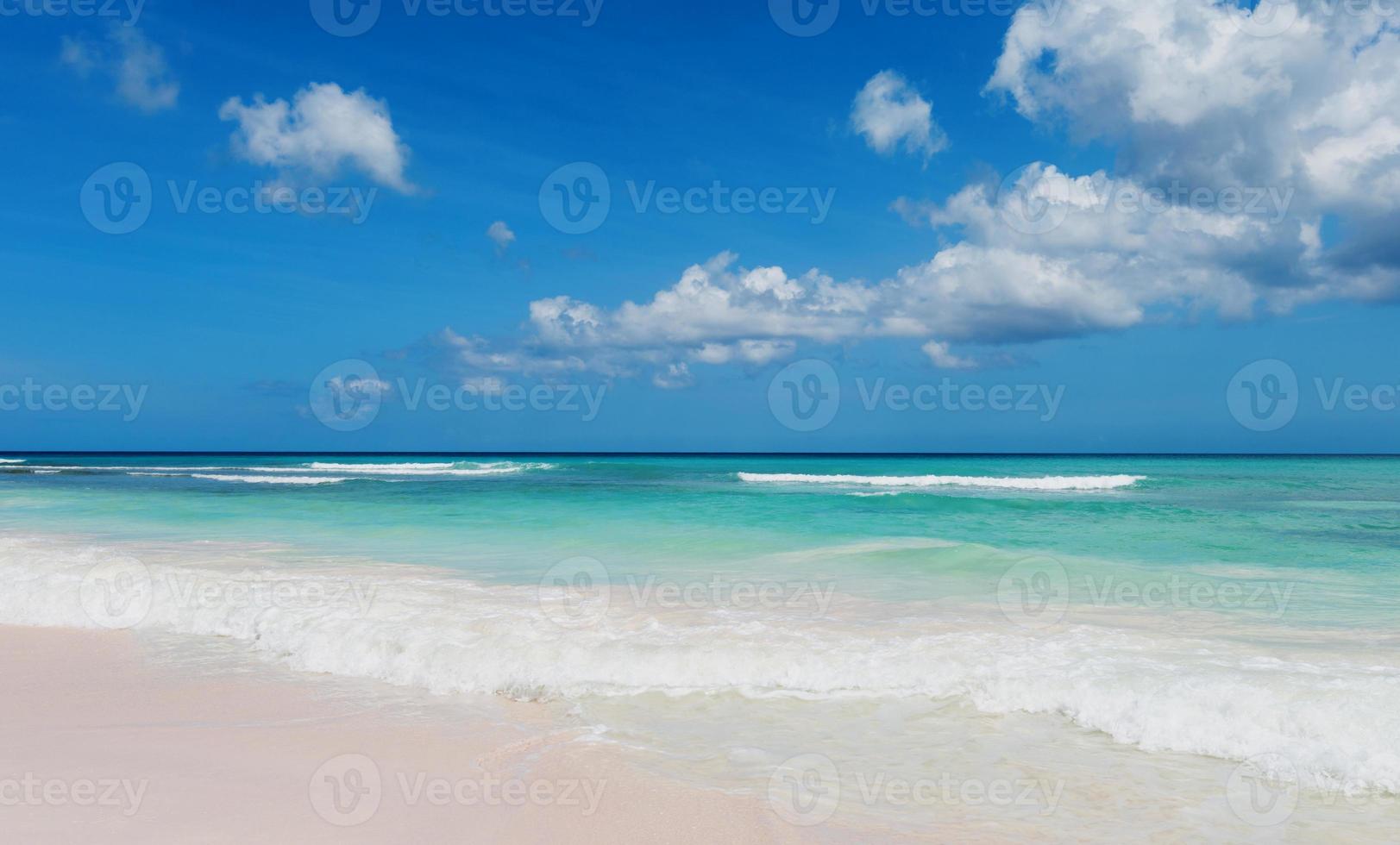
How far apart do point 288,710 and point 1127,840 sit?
18.3ft

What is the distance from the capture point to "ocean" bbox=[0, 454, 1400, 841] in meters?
4.81

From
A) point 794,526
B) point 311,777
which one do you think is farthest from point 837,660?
point 794,526

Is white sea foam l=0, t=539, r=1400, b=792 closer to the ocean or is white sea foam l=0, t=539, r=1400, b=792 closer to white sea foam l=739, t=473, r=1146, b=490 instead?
the ocean

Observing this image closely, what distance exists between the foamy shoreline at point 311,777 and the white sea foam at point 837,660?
0.86m

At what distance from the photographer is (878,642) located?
734 centimetres

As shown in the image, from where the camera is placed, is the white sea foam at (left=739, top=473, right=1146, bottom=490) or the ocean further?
the white sea foam at (left=739, top=473, right=1146, bottom=490)

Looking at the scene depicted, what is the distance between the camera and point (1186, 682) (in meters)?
5.95

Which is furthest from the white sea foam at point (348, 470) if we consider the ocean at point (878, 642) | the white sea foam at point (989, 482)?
the ocean at point (878, 642)

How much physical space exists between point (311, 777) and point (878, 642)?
471cm

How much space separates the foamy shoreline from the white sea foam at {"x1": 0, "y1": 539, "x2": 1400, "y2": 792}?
860 mm

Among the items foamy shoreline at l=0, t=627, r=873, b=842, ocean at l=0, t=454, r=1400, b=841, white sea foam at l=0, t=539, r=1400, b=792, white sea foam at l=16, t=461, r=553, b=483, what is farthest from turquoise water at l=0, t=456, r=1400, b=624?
white sea foam at l=16, t=461, r=553, b=483

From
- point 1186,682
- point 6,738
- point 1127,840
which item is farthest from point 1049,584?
point 6,738

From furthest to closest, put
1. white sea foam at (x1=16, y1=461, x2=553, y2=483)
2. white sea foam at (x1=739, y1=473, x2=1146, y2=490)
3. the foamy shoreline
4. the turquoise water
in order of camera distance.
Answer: white sea foam at (x1=16, y1=461, x2=553, y2=483) < white sea foam at (x1=739, y1=473, x2=1146, y2=490) < the turquoise water < the foamy shoreline

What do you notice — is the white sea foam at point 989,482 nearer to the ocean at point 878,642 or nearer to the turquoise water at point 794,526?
the turquoise water at point 794,526
